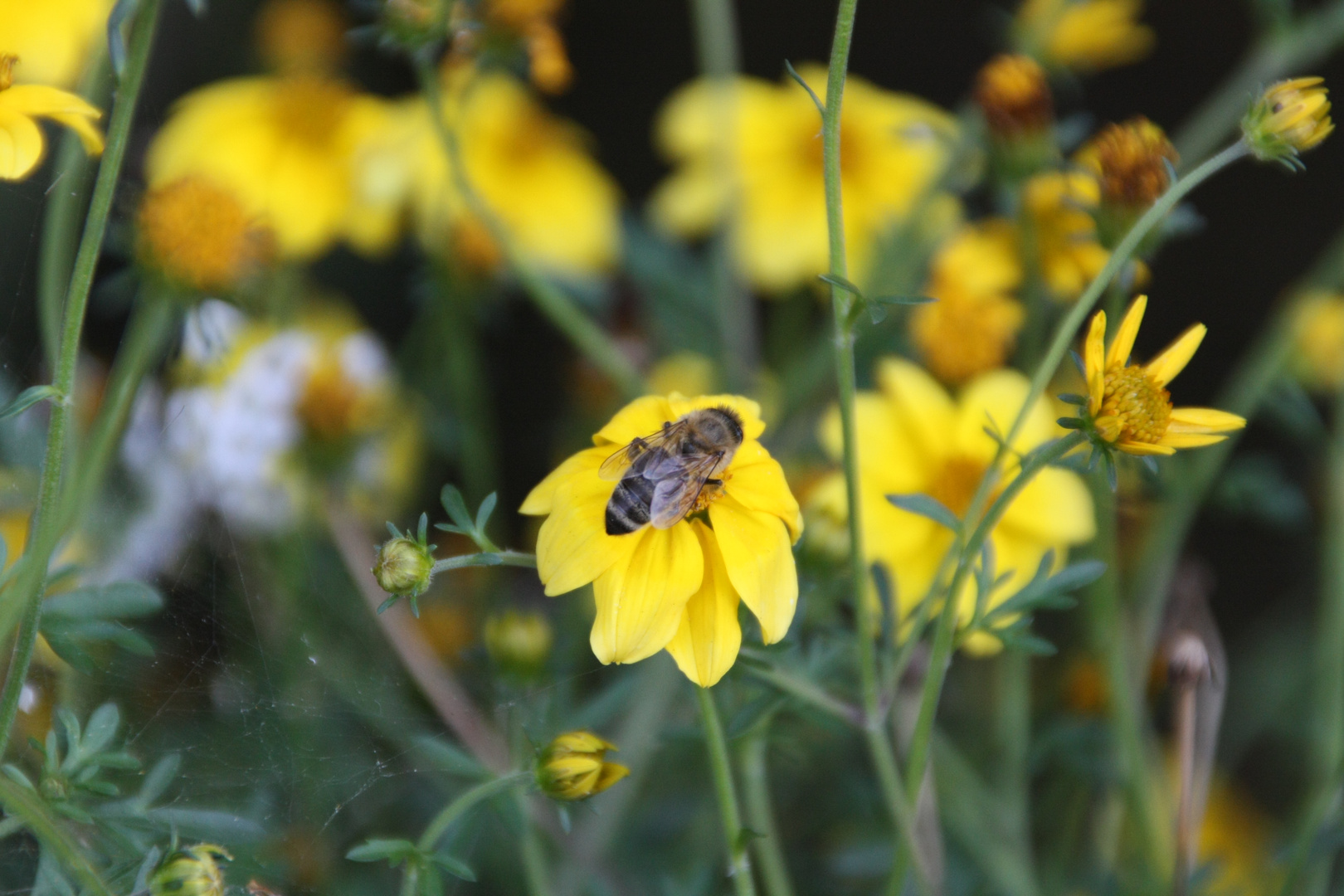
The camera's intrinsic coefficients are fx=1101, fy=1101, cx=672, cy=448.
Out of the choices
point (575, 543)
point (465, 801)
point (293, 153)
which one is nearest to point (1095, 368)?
point (575, 543)

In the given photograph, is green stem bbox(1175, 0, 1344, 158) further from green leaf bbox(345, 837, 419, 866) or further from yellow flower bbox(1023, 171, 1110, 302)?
green leaf bbox(345, 837, 419, 866)

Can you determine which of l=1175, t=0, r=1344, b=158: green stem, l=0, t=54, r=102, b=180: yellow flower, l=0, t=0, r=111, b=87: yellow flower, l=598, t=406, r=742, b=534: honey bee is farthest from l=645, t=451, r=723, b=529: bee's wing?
l=1175, t=0, r=1344, b=158: green stem

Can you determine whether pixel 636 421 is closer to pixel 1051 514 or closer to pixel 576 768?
pixel 576 768

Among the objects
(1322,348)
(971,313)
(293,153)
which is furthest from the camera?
(293,153)

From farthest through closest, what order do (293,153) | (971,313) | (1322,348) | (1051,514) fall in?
(293,153), (1322,348), (971,313), (1051,514)

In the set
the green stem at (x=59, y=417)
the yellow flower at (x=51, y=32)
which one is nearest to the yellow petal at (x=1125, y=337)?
the green stem at (x=59, y=417)
